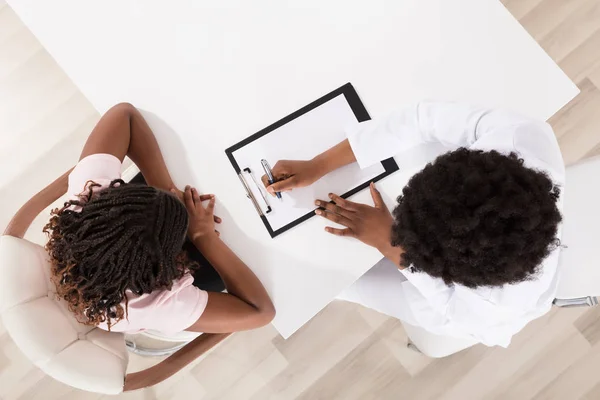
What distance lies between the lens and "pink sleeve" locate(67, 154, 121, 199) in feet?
2.97

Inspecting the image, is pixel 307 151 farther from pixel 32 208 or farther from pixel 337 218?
pixel 32 208

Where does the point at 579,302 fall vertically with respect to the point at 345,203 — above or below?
below

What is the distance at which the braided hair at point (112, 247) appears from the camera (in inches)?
30.1

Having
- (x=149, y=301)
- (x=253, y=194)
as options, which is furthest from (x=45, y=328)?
(x=253, y=194)

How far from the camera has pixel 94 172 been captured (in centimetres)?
92

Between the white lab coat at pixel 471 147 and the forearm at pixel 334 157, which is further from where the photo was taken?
the forearm at pixel 334 157

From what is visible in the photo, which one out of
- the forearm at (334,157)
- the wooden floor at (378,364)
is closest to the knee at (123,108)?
the forearm at (334,157)

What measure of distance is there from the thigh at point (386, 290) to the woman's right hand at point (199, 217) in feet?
1.37

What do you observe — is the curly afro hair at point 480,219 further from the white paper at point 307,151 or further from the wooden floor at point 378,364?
the wooden floor at point 378,364

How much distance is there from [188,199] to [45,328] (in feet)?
1.21

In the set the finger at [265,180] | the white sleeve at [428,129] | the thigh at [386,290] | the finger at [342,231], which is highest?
the finger at [265,180]

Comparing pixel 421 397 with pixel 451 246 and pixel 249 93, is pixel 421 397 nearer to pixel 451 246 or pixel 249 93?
pixel 451 246

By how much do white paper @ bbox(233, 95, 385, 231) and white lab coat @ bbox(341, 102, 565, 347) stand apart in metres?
0.05

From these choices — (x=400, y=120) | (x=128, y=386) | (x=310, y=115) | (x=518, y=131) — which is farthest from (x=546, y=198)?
(x=128, y=386)
